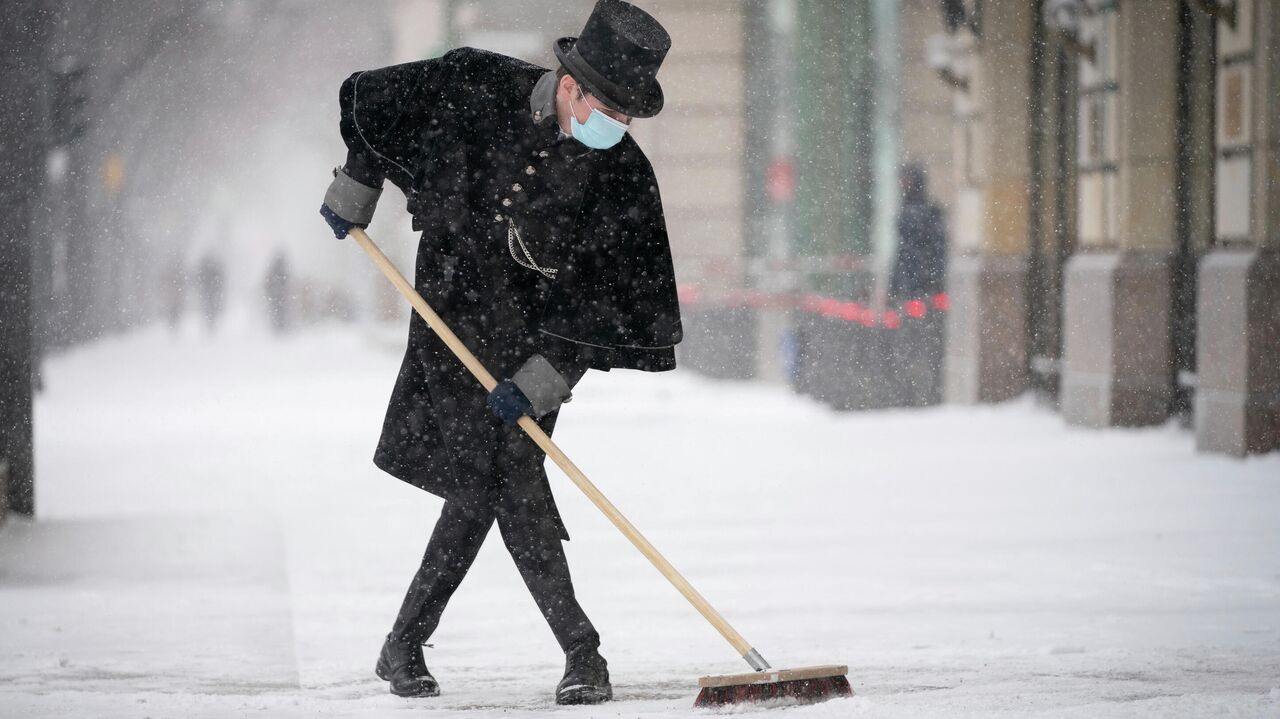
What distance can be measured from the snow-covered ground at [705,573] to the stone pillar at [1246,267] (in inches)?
10.9

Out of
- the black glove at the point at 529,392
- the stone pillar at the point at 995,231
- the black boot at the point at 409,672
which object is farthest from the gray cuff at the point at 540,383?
the stone pillar at the point at 995,231

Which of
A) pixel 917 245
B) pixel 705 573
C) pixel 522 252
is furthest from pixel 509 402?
pixel 917 245

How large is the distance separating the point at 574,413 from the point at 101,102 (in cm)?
2160

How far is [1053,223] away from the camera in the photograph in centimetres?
1290

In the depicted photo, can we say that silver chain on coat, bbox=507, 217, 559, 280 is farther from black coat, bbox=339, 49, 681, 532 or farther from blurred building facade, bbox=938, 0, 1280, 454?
blurred building facade, bbox=938, 0, 1280, 454

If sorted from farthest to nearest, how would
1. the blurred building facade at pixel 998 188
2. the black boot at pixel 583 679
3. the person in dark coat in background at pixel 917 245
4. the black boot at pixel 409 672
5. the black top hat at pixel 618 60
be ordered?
the person in dark coat in background at pixel 917 245 < the blurred building facade at pixel 998 188 < the black boot at pixel 409 672 < the black boot at pixel 583 679 < the black top hat at pixel 618 60

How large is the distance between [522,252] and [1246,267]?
20.6 feet

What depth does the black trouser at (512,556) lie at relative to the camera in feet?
13.5

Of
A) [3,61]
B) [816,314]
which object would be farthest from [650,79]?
[816,314]

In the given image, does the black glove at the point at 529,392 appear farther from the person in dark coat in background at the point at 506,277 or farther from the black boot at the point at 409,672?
the black boot at the point at 409,672

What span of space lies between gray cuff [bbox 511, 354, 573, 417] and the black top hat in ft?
2.13

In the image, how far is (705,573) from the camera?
6434 mm

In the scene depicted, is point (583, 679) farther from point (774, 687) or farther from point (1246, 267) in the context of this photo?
point (1246, 267)

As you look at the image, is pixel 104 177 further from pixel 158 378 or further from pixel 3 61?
pixel 3 61
